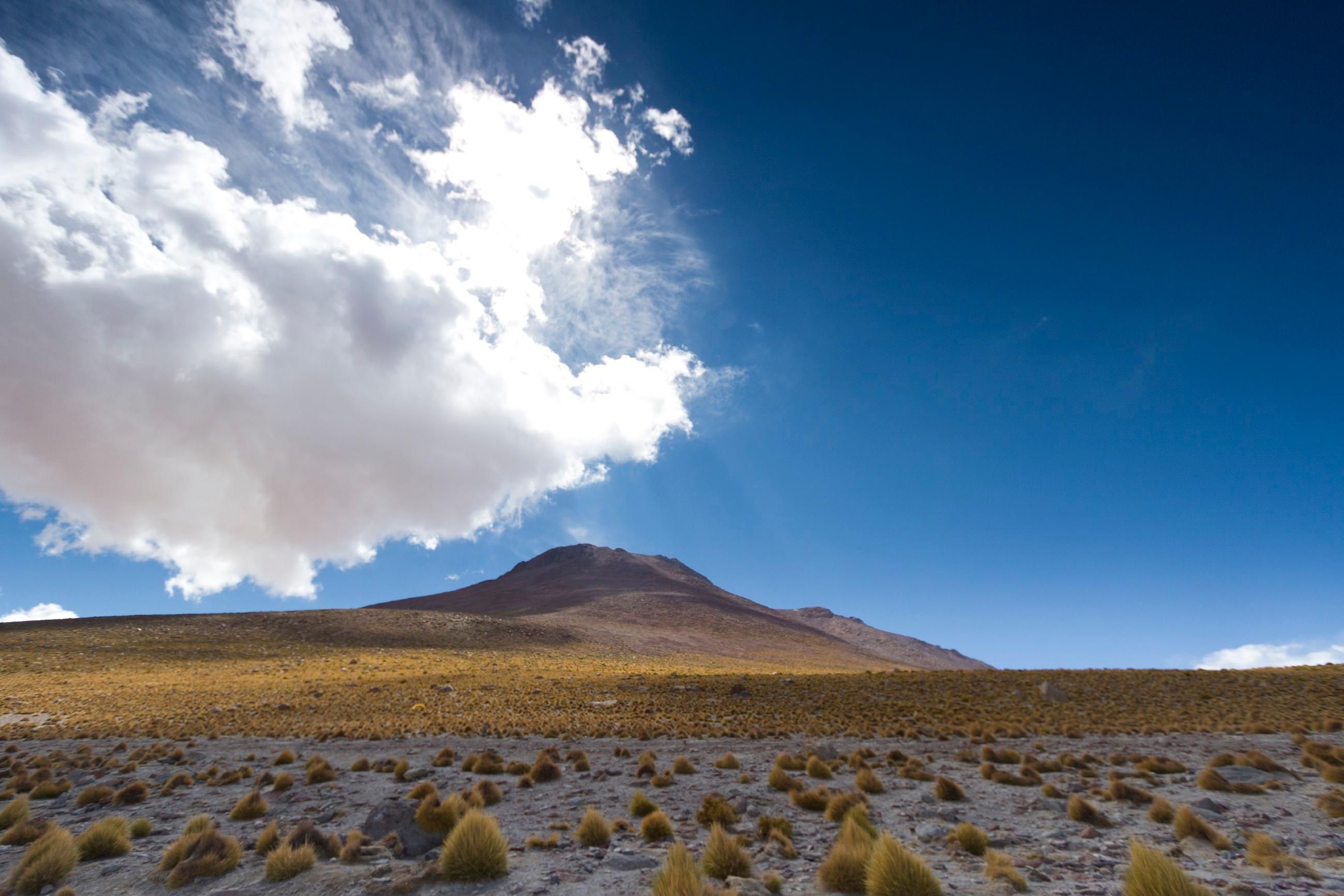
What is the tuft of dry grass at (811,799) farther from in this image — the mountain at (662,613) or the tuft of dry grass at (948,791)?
the mountain at (662,613)

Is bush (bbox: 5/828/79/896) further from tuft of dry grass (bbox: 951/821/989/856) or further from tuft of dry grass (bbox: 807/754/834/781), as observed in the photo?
tuft of dry grass (bbox: 807/754/834/781)

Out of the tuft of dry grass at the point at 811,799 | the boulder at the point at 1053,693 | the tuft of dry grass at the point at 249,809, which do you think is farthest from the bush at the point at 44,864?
the boulder at the point at 1053,693

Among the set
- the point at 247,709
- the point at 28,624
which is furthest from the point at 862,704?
the point at 28,624

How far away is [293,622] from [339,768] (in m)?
68.4

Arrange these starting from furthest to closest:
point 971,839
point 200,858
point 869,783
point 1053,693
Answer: point 1053,693, point 869,783, point 971,839, point 200,858

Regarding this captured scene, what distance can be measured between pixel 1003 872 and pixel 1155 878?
1.73 meters

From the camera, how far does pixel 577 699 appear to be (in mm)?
30828

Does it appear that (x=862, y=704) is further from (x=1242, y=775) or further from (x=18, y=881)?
(x=18, y=881)

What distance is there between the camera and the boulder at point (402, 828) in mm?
9281

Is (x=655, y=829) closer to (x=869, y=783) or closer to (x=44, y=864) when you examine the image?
(x=869, y=783)

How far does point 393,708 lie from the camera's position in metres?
28.4

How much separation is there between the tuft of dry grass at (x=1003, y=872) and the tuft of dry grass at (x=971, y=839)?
2.66 feet

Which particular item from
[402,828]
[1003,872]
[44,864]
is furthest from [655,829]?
[44,864]

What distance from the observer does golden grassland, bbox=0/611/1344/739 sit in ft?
74.2
